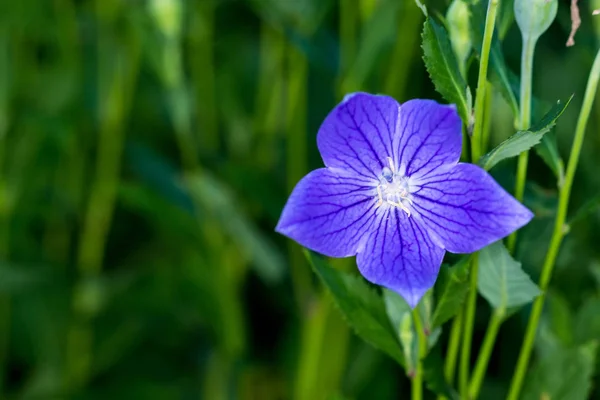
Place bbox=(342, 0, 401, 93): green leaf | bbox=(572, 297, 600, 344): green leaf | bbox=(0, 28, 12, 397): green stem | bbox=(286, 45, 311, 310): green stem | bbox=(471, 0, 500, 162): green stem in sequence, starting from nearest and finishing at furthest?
bbox=(471, 0, 500, 162): green stem, bbox=(572, 297, 600, 344): green leaf, bbox=(342, 0, 401, 93): green leaf, bbox=(286, 45, 311, 310): green stem, bbox=(0, 28, 12, 397): green stem

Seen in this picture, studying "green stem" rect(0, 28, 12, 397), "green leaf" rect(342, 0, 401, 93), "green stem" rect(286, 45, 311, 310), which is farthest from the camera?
"green stem" rect(0, 28, 12, 397)

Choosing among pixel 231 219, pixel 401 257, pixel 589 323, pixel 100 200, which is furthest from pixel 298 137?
pixel 401 257

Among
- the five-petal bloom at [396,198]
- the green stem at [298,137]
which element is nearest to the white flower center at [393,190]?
the five-petal bloom at [396,198]

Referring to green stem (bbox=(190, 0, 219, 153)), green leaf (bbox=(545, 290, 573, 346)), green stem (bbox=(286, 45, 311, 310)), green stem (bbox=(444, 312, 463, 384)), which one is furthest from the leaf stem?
green stem (bbox=(190, 0, 219, 153))

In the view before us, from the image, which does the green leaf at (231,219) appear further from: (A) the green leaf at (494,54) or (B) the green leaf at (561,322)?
(A) the green leaf at (494,54)

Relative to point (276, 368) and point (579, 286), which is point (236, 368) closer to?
point (276, 368)

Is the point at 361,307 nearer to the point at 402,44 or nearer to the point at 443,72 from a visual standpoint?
the point at 443,72

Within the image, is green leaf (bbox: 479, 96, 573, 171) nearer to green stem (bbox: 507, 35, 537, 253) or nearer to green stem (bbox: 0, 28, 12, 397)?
green stem (bbox: 507, 35, 537, 253)
